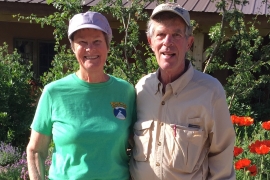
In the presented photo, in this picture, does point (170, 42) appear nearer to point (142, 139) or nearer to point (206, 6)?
point (142, 139)

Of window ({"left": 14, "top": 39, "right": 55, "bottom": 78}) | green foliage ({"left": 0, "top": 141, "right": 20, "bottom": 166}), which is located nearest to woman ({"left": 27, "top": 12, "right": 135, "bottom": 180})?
green foliage ({"left": 0, "top": 141, "right": 20, "bottom": 166})

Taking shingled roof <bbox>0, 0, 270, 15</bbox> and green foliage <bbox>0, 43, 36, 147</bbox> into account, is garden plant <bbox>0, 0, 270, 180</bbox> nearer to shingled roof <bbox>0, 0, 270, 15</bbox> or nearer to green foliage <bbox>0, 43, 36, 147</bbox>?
green foliage <bbox>0, 43, 36, 147</bbox>

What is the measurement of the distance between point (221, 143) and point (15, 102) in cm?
455

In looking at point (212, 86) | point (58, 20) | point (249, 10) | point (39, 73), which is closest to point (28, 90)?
point (58, 20)

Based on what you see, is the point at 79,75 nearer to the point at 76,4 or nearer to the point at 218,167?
the point at 218,167

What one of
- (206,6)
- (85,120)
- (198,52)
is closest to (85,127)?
(85,120)

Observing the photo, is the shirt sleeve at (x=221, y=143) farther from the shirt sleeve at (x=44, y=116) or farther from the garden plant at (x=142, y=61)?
the garden plant at (x=142, y=61)

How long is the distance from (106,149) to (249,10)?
4.52m

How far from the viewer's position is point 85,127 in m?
2.29

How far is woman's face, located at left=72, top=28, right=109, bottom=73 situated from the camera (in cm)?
231

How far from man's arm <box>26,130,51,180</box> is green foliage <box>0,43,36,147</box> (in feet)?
12.0

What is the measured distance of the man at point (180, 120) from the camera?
88.3 inches

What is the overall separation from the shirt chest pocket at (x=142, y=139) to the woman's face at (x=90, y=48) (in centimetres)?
39

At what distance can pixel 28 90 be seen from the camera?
6.49m
